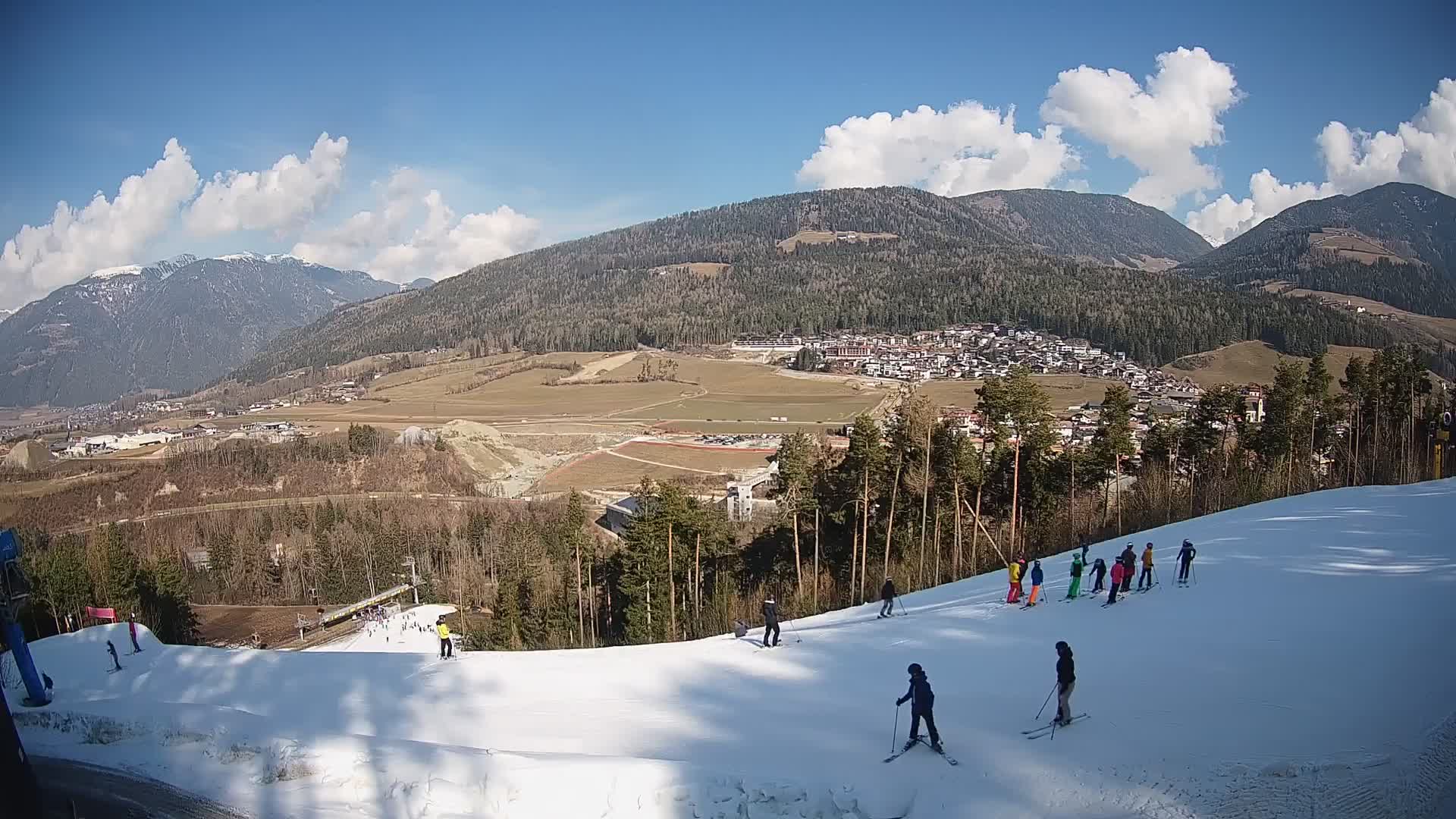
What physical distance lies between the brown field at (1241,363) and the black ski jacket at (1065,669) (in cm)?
9024

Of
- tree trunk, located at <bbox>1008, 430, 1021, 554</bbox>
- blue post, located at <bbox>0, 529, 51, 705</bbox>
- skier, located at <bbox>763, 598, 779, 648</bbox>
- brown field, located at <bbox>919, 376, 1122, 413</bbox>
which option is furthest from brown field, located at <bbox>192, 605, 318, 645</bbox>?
brown field, located at <bbox>919, 376, 1122, 413</bbox>

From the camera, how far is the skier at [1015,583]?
14.2 m

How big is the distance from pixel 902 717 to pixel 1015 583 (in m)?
5.82

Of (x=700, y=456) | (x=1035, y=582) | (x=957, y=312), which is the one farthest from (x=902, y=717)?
(x=957, y=312)

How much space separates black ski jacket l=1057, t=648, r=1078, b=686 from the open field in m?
117

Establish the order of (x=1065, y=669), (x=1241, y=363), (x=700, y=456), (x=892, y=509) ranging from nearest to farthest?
1. (x=1065, y=669)
2. (x=892, y=509)
3. (x=700, y=456)
4. (x=1241, y=363)

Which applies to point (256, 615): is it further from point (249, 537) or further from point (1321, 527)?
point (1321, 527)

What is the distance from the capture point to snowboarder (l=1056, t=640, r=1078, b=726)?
8.12 metres

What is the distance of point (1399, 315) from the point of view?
413ft

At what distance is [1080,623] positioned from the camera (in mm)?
12312

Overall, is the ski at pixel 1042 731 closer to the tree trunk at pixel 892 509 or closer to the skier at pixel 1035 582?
the skier at pixel 1035 582

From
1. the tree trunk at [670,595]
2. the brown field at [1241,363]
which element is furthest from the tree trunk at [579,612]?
the brown field at [1241,363]

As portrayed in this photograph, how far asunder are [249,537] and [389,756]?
5697 centimetres

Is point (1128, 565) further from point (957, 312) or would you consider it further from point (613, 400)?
point (957, 312)
